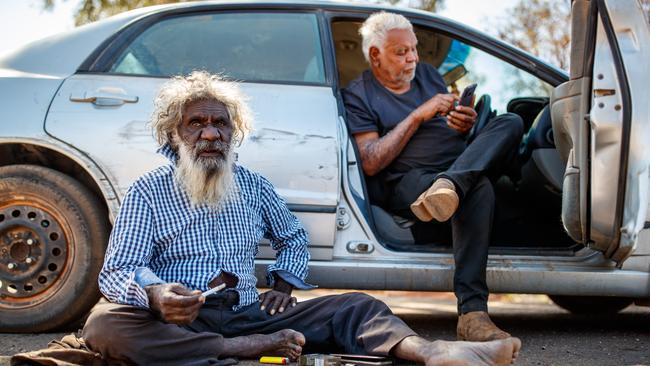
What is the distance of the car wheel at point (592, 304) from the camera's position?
5.62m

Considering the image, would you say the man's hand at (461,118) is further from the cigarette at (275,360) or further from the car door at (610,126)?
the cigarette at (275,360)

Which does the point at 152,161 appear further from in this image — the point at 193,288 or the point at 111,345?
the point at 111,345

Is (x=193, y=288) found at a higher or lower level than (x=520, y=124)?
lower

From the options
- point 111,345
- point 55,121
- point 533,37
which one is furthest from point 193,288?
point 533,37

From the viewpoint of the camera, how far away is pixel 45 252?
432 cm

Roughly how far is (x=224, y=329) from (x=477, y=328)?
44.4 inches

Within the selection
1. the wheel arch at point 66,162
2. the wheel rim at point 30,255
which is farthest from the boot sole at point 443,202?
the wheel rim at point 30,255

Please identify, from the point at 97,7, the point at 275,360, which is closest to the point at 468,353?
the point at 275,360

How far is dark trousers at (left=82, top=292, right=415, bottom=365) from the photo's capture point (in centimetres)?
329

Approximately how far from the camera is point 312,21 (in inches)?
189

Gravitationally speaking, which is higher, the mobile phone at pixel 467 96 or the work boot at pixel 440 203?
the mobile phone at pixel 467 96

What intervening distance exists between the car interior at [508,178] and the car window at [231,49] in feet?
1.21

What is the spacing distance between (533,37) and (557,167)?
6260mm

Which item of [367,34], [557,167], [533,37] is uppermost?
[533,37]
